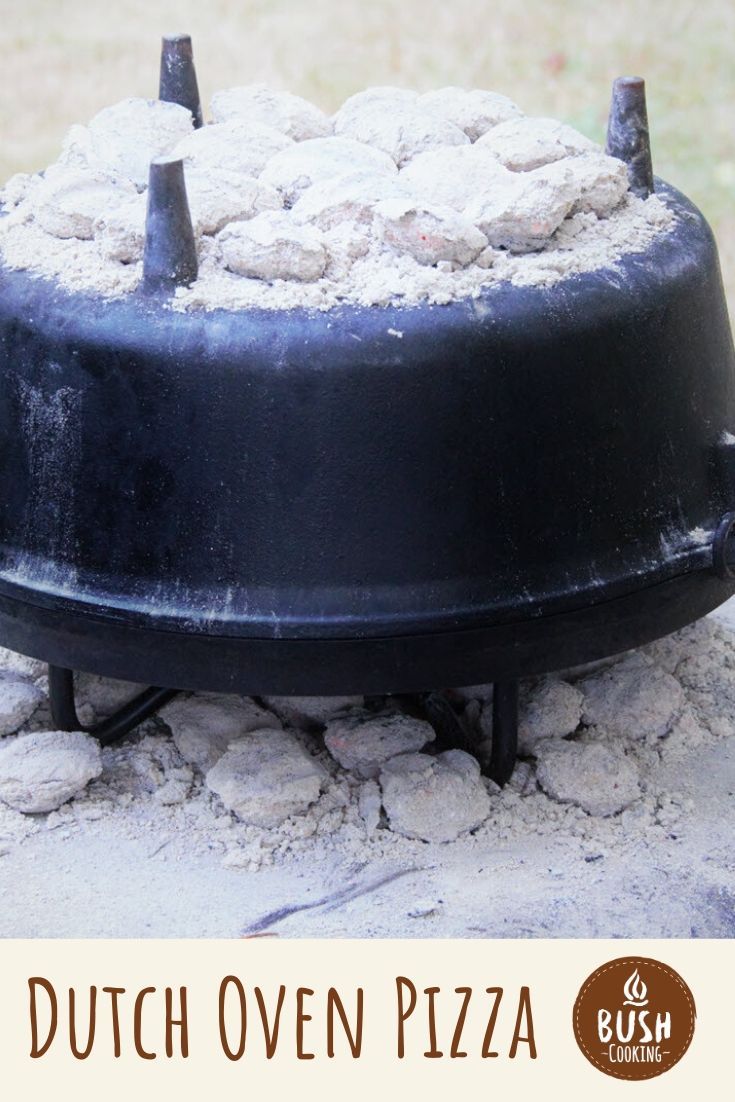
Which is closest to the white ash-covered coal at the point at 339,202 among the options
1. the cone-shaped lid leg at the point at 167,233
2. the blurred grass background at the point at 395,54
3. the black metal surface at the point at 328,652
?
the cone-shaped lid leg at the point at 167,233

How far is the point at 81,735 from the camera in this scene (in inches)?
92.5

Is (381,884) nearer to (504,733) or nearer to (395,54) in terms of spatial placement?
(504,733)

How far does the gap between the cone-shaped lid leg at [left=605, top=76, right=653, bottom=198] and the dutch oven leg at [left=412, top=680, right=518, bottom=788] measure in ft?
2.65

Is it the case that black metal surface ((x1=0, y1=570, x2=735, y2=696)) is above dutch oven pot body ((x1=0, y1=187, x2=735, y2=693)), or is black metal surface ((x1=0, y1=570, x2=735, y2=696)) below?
below

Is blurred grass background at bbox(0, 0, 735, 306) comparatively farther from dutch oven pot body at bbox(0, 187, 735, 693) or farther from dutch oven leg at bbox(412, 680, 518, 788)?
dutch oven pot body at bbox(0, 187, 735, 693)

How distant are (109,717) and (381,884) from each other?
0.60 metres

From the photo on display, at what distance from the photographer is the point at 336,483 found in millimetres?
1934

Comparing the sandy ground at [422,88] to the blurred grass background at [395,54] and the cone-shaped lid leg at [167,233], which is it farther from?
the cone-shaped lid leg at [167,233]

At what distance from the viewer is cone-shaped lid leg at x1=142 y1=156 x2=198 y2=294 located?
193 centimetres

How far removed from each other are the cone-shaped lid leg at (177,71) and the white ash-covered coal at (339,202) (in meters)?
0.09

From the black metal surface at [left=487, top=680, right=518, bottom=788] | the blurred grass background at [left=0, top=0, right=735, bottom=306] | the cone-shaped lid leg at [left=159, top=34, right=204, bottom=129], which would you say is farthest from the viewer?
the blurred grass background at [left=0, top=0, right=735, bottom=306]

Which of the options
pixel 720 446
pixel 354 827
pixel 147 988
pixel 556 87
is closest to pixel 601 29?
pixel 556 87

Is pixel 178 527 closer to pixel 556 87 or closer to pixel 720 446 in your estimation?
pixel 720 446

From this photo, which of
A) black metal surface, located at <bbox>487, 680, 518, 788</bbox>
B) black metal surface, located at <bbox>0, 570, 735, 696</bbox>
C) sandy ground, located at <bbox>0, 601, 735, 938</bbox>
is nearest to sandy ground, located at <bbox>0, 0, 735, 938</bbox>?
sandy ground, located at <bbox>0, 601, 735, 938</bbox>
